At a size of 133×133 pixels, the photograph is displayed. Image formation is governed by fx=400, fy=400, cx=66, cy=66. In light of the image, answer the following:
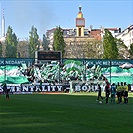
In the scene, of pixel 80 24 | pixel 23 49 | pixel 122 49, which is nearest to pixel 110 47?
pixel 122 49

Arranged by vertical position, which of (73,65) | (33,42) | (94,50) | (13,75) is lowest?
(13,75)

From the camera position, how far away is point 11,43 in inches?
4326

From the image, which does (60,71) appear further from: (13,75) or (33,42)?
(33,42)

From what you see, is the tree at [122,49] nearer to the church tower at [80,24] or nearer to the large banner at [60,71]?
the large banner at [60,71]

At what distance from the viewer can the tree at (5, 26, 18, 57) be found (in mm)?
103756

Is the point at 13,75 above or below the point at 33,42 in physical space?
below

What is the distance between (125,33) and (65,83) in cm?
9211

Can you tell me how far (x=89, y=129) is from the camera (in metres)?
14.3

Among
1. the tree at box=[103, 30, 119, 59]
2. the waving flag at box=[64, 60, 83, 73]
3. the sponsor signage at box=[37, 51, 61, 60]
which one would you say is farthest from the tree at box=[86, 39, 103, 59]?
the sponsor signage at box=[37, 51, 61, 60]

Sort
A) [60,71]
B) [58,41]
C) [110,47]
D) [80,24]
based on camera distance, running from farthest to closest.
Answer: [80,24] → [58,41] → [110,47] → [60,71]

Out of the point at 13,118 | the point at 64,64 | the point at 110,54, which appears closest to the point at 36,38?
the point at 110,54

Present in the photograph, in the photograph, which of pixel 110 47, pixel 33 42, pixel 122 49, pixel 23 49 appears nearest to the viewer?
pixel 110 47

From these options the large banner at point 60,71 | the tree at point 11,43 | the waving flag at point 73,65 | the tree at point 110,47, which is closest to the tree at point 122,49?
the tree at point 110,47

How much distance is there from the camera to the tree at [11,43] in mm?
103756
